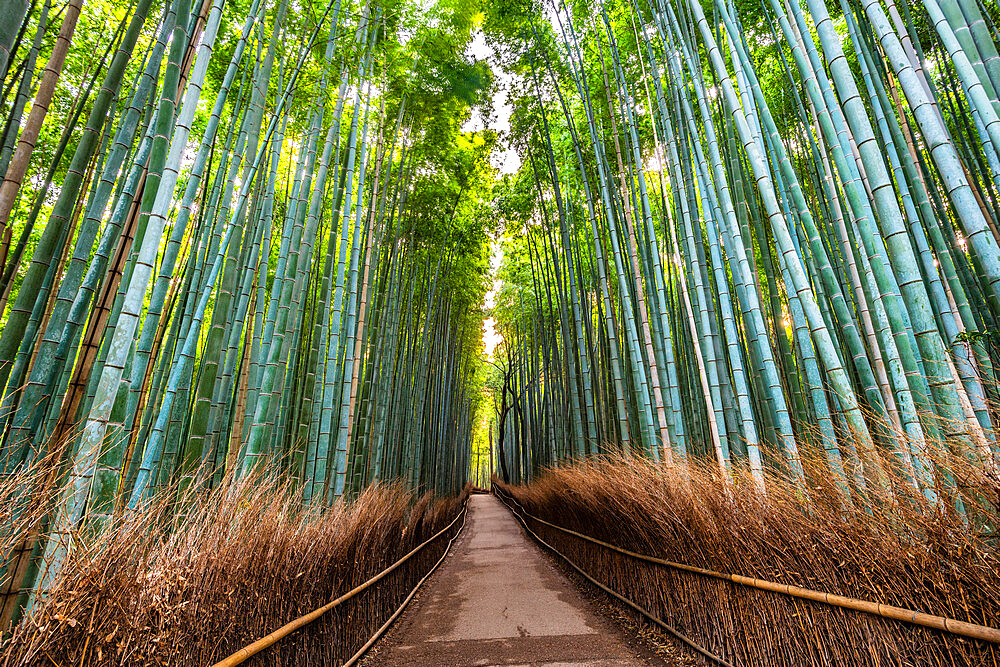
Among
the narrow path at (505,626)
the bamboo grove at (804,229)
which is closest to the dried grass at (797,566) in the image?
the bamboo grove at (804,229)

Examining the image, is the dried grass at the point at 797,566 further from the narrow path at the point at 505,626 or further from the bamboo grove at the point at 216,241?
the bamboo grove at the point at 216,241

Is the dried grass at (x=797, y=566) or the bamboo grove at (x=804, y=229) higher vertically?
the bamboo grove at (x=804, y=229)

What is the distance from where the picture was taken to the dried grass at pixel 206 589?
0.84 metres

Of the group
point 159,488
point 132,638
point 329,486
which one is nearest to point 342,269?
point 329,486

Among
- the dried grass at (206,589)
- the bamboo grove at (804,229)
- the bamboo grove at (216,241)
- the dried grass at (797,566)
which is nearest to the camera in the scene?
the dried grass at (206,589)

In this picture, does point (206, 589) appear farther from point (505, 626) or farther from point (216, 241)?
point (505, 626)

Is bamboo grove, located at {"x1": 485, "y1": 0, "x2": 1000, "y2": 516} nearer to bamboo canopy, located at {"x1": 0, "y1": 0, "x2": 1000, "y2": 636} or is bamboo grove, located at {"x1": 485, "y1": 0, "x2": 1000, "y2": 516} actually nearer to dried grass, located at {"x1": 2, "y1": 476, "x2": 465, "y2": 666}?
bamboo canopy, located at {"x1": 0, "y1": 0, "x2": 1000, "y2": 636}

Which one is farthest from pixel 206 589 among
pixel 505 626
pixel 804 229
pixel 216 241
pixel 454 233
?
pixel 454 233

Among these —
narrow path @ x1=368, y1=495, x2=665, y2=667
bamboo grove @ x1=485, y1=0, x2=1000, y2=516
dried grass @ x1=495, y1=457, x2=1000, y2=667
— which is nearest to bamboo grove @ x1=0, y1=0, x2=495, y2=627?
narrow path @ x1=368, y1=495, x2=665, y2=667

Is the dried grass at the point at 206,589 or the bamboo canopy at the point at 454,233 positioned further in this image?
the bamboo canopy at the point at 454,233

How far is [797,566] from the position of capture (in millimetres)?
1496

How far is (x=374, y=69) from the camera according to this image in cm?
336

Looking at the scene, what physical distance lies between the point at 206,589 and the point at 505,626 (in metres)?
1.87

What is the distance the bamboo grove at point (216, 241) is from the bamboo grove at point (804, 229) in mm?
1352
